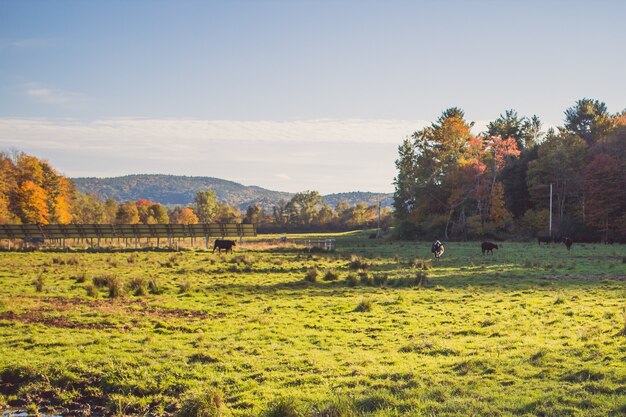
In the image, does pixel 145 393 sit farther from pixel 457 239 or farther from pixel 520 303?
pixel 457 239

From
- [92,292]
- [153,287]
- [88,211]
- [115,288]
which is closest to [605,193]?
[153,287]

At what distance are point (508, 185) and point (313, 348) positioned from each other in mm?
72136

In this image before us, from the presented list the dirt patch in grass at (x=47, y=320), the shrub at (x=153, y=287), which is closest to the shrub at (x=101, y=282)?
the shrub at (x=153, y=287)

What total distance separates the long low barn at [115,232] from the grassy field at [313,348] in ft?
106

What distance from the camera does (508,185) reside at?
3118 inches

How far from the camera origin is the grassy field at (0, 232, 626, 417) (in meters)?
9.36

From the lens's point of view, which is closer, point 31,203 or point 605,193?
point 605,193

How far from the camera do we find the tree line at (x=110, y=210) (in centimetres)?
9162

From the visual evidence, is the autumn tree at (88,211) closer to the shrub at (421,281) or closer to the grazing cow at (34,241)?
the grazing cow at (34,241)

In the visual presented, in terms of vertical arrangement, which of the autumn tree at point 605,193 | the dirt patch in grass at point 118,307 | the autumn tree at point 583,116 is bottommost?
the dirt patch in grass at point 118,307

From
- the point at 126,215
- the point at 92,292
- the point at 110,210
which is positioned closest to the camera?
the point at 92,292

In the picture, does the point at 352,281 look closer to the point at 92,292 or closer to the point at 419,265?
the point at 419,265

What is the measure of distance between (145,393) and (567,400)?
7.72m

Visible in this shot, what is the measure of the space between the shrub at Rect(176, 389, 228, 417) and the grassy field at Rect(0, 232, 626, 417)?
0.08 feet
